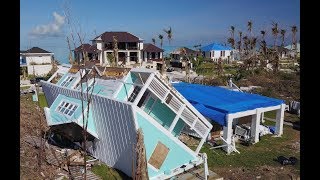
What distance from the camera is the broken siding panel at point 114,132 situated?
8.98 m

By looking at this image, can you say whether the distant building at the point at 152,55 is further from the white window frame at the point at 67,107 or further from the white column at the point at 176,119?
the white column at the point at 176,119

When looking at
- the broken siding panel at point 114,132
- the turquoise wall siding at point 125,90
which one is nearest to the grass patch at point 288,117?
the turquoise wall siding at point 125,90

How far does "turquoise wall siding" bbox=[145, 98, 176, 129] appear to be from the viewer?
34.5 ft

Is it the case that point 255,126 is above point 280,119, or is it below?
below

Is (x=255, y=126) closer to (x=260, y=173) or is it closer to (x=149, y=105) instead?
(x=260, y=173)

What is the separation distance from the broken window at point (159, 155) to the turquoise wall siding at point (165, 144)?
0.32ft

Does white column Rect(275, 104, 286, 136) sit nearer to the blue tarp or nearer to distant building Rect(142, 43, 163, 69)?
the blue tarp

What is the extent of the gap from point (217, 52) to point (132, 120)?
5630 centimetres

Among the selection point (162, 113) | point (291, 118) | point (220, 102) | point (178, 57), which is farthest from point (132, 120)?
point (178, 57)

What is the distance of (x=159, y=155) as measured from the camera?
30.7 feet
